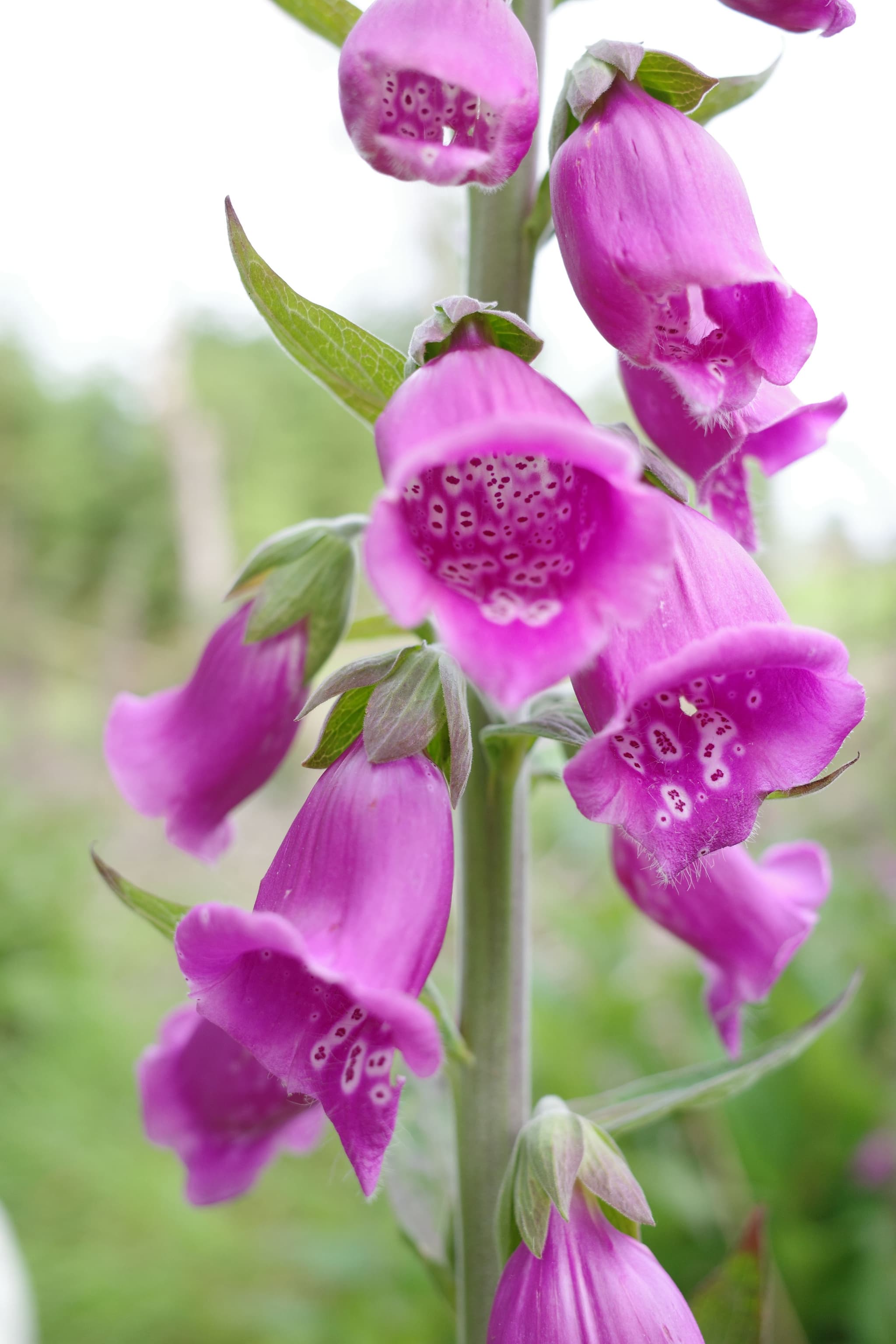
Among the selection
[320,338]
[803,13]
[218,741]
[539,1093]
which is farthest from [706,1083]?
[539,1093]

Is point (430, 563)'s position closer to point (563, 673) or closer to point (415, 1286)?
point (563, 673)

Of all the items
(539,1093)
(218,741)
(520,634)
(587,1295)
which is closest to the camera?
(520,634)

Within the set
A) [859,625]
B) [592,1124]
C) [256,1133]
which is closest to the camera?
[592,1124]

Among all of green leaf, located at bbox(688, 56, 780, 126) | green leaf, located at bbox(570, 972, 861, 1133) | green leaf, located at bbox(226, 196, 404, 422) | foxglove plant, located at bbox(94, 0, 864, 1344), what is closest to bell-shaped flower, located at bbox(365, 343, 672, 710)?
foxglove plant, located at bbox(94, 0, 864, 1344)

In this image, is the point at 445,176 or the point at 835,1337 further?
the point at 835,1337

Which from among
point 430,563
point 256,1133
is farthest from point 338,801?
point 256,1133

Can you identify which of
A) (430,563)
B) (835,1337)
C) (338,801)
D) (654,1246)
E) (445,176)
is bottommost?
(835,1337)

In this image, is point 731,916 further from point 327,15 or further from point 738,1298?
point 327,15
